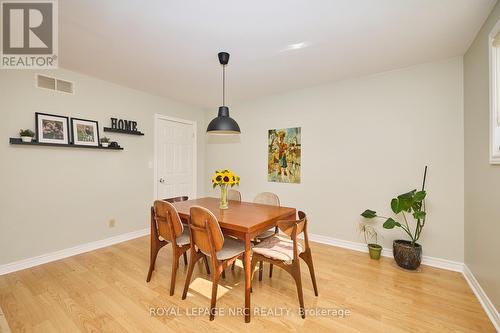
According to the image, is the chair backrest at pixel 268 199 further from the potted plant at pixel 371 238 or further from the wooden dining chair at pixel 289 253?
the potted plant at pixel 371 238

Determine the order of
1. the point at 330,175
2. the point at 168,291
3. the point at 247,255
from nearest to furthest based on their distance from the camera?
the point at 247,255 → the point at 168,291 → the point at 330,175

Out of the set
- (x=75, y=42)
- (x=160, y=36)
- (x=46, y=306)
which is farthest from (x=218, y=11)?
(x=46, y=306)

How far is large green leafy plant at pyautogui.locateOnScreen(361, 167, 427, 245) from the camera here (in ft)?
8.04

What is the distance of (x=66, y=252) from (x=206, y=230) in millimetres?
2390

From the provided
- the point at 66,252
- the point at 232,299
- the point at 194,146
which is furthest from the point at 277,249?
the point at 194,146

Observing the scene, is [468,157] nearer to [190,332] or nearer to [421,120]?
[421,120]

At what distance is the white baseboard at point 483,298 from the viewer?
1.68m

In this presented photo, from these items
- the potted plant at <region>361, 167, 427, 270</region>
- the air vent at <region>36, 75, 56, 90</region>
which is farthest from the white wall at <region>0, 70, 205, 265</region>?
the potted plant at <region>361, 167, 427, 270</region>

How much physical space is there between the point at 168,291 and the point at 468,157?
10.9ft

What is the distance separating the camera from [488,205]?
1.84m

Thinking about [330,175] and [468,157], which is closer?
[468,157]

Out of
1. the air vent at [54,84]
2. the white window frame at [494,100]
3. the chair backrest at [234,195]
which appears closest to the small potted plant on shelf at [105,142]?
the air vent at [54,84]

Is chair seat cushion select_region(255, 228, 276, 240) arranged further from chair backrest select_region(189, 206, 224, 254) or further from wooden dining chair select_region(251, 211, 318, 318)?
chair backrest select_region(189, 206, 224, 254)

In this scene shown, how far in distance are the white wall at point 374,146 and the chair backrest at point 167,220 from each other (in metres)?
2.10
